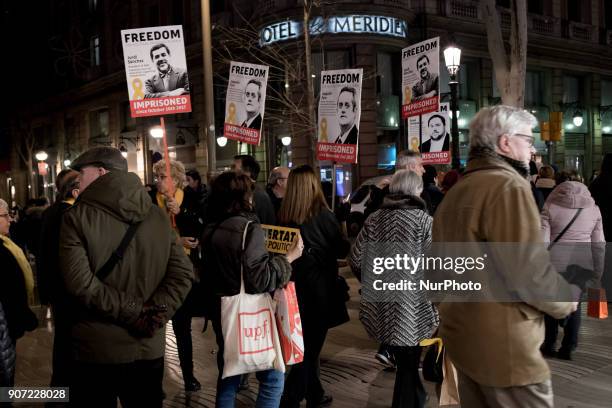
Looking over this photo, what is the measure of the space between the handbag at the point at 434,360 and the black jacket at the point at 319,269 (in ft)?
2.32

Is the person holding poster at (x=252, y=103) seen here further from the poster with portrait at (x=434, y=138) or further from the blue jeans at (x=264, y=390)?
the blue jeans at (x=264, y=390)

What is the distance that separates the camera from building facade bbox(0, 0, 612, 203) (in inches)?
878

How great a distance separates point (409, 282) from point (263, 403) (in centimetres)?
137

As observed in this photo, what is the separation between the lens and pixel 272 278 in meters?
4.04

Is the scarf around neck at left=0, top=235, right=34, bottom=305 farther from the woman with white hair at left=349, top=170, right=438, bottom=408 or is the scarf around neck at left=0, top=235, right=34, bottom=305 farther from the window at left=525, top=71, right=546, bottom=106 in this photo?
the window at left=525, top=71, right=546, bottom=106

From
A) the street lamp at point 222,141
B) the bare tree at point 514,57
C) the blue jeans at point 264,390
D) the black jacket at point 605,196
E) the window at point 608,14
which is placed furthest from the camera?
the window at point 608,14

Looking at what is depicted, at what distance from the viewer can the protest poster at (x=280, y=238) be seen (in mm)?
4477

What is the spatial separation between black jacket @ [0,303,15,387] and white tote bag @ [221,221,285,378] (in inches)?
54.6

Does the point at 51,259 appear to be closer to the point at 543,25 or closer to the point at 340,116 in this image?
the point at 340,116

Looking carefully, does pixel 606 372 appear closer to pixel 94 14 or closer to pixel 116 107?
pixel 116 107

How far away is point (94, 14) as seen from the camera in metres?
36.4

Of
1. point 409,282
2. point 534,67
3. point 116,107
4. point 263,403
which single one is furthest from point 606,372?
point 116,107

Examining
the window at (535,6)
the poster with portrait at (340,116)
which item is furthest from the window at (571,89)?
the poster with portrait at (340,116)
